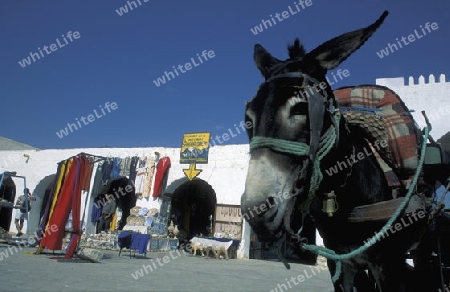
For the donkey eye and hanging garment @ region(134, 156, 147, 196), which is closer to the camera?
the donkey eye

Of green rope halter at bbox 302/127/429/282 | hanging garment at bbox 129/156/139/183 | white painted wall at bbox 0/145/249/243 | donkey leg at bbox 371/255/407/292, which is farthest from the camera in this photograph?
hanging garment at bbox 129/156/139/183

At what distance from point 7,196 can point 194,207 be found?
1308cm

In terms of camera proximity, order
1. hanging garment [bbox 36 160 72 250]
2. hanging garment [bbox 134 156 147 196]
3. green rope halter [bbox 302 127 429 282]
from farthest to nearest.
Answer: hanging garment [bbox 134 156 147 196], hanging garment [bbox 36 160 72 250], green rope halter [bbox 302 127 429 282]

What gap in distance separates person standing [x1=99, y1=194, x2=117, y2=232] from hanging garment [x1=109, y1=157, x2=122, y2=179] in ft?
5.52

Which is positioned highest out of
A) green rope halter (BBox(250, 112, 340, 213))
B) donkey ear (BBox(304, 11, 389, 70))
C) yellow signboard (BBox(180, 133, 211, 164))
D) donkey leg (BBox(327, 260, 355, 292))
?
yellow signboard (BBox(180, 133, 211, 164))

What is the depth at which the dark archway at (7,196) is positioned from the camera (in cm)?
2125

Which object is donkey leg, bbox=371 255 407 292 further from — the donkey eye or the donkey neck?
the donkey eye

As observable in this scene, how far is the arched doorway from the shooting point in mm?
19000

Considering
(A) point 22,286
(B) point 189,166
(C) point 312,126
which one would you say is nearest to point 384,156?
(C) point 312,126

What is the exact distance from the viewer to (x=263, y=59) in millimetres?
2221

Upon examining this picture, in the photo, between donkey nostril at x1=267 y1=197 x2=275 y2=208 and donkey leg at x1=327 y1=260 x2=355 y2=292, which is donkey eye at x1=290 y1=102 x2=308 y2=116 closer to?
donkey nostril at x1=267 y1=197 x2=275 y2=208

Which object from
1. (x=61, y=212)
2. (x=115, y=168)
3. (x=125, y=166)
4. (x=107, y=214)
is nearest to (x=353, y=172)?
(x=61, y=212)

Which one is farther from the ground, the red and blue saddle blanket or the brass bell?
the red and blue saddle blanket

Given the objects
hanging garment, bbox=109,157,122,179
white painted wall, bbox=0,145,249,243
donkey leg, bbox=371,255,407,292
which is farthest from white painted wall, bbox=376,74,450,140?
hanging garment, bbox=109,157,122,179
